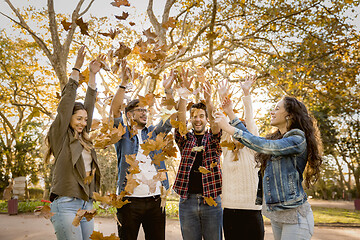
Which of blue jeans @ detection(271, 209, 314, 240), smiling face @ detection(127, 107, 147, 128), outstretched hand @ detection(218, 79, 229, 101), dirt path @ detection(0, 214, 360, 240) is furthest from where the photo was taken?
dirt path @ detection(0, 214, 360, 240)

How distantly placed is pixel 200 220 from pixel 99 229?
4403mm

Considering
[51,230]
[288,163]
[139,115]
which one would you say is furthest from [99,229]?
[288,163]

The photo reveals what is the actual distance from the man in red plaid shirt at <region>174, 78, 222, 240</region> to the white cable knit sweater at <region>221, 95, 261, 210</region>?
0.08 meters

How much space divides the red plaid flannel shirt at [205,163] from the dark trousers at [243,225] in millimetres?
219

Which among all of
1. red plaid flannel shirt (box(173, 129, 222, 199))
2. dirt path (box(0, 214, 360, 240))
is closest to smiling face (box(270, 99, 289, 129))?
red plaid flannel shirt (box(173, 129, 222, 199))

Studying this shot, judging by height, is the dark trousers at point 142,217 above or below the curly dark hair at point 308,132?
below

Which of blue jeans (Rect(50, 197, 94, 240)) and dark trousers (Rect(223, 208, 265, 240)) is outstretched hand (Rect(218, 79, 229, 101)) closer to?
dark trousers (Rect(223, 208, 265, 240))

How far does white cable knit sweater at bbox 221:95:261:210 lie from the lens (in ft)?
7.50

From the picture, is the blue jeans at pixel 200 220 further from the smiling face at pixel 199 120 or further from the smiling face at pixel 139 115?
the smiling face at pixel 139 115

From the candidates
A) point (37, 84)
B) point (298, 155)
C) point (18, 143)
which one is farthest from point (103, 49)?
point (298, 155)

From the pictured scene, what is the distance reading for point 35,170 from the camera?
14.6 meters

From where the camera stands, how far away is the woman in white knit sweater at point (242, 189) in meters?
2.24

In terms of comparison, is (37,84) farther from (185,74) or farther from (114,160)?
(185,74)

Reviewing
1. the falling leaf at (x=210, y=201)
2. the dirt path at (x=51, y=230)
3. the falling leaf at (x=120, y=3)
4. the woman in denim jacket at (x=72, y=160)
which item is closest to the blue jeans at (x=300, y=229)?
the falling leaf at (x=210, y=201)
